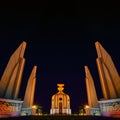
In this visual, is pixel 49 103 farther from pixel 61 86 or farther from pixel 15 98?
pixel 15 98

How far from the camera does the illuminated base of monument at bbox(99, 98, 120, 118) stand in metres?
24.9

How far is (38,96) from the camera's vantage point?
182 feet

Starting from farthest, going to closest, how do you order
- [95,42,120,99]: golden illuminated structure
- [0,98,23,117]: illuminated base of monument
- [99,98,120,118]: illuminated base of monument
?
[95,42,120,99]: golden illuminated structure < [99,98,120,118]: illuminated base of monument < [0,98,23,117]: illuminated base of monument

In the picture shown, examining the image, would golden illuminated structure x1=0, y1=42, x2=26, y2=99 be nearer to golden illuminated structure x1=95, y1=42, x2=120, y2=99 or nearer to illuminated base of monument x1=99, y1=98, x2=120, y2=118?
golden illuminated structure x1=95, y1=42, x2=120, y2=99

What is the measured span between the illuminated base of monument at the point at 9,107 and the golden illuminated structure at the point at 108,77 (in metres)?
15.5

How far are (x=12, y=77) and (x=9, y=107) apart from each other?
5.30 meters

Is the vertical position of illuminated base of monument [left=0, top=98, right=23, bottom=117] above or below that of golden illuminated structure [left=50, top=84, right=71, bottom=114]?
below

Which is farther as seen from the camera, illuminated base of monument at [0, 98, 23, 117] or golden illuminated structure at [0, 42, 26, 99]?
golden illuminated structure at [0, 42, 26, 99]

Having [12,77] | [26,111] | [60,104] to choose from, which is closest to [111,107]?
[26,111]

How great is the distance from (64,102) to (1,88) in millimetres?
24825

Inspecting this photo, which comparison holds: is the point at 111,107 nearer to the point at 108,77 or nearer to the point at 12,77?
the point at 108,77

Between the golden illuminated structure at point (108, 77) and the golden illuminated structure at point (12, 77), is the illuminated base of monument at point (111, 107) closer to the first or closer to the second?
the golden illuminated structure at point (108, 77)

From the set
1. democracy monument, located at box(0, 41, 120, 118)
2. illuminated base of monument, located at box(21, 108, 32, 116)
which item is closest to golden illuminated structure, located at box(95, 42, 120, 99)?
democracy monument, located at box(0, 41, 120, 118)

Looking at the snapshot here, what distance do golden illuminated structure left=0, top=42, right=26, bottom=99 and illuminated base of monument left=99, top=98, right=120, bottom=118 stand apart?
1543cm
